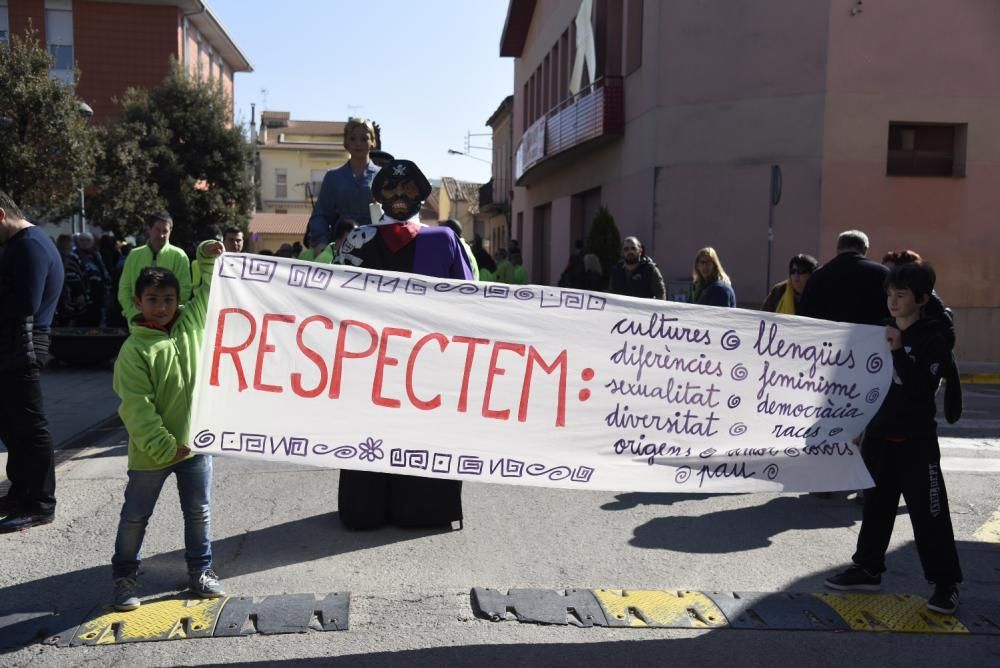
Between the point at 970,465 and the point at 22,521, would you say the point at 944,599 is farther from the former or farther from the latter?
the point at 22,521

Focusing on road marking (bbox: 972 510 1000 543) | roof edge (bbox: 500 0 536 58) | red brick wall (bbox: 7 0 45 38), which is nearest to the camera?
road marking (bbox: 972 510 1000 543)

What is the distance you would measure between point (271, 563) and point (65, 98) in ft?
55.0

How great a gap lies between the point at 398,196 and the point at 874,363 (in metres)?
2.86

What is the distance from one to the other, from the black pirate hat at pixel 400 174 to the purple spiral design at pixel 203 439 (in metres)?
2.00

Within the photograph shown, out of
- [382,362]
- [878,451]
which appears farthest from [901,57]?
[382,362]

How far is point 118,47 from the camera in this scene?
34031 millimetres

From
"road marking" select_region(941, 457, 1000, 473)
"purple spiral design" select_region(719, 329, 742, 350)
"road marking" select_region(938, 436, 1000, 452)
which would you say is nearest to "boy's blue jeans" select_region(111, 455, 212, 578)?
"purple spiral design" select_region(719, 329, 742, 350)

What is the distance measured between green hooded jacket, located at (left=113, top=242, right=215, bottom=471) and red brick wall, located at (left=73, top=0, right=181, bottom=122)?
3276 cm

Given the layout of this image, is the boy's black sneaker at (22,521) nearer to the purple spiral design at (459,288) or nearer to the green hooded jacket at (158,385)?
the green hooded jacket at (158,385)

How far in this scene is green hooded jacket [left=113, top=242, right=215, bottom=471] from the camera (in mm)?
4117

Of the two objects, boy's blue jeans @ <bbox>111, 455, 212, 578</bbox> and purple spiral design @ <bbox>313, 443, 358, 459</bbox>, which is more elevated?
purple spiral design @ <bbox>313, 443, 358, 459</bbox>

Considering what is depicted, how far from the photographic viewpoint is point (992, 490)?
22.8ft

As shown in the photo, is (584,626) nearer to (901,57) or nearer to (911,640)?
(911,640)

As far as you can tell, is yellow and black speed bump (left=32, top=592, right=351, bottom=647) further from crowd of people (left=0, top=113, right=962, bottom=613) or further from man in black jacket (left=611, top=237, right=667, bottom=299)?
man in black jacket (left=611, top=237, right=667, bottom=299)
